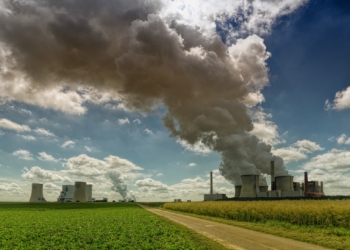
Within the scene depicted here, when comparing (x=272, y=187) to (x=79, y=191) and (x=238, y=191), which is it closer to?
(x=238, y=191)

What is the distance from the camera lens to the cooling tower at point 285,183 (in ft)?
339

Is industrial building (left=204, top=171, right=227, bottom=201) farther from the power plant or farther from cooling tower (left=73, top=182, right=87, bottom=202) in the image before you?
cooling tower (left=73, top=182, right=87, bottom=202)

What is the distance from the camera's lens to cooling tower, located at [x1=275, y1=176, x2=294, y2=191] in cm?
10325

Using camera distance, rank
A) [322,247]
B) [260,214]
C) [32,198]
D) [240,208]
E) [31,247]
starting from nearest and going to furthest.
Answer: [31,247] < [322,247] < [260,214] < [240,208] < [32,198]

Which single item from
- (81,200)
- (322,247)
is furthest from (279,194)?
(81,200)

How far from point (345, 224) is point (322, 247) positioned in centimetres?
855

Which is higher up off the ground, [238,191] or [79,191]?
[238,191]

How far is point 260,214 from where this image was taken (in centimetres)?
3544

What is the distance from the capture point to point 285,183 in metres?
104

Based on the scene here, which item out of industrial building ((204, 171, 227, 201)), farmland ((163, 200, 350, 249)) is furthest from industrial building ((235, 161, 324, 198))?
farmland ((163, 200, 350, 249))

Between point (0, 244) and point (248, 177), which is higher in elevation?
point (248, 177)

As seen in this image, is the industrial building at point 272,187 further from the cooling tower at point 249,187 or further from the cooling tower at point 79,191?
the cooling tower at point 79,191

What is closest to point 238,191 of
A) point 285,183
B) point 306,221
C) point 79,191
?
point 285,183

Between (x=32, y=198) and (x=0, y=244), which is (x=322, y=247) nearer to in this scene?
(x=0, y=244)
